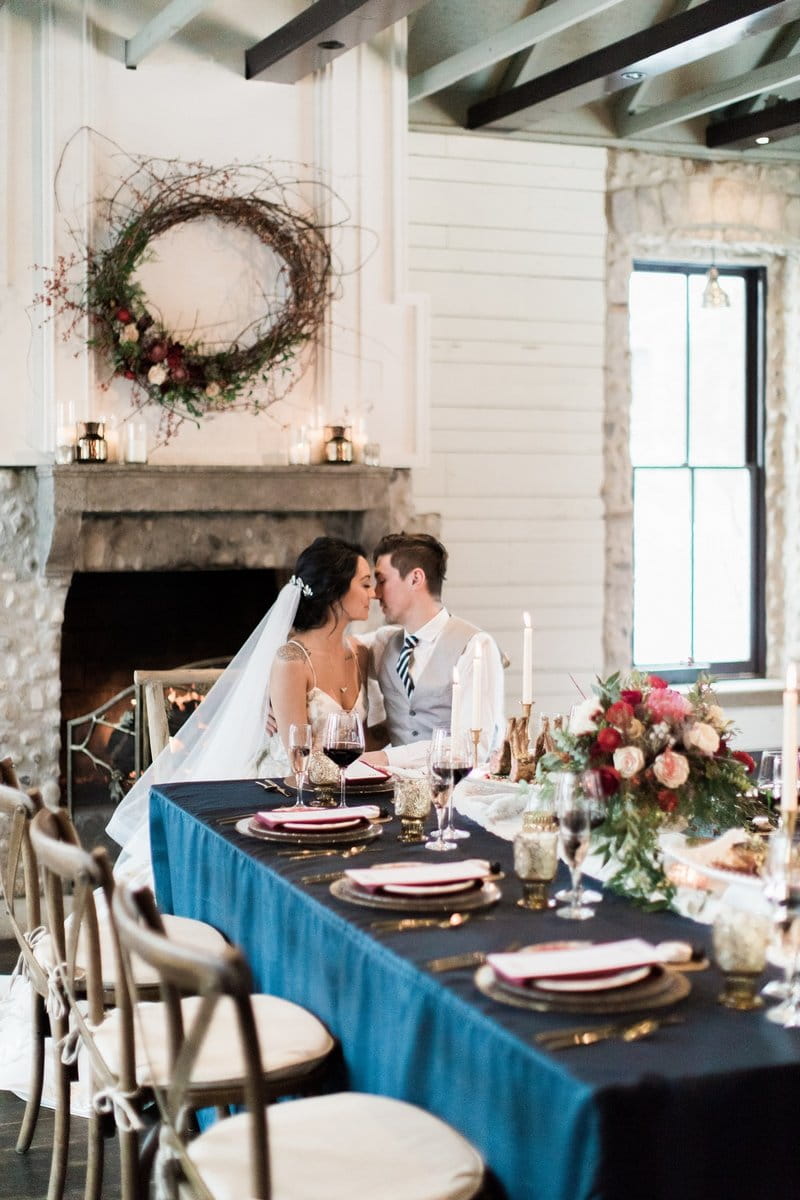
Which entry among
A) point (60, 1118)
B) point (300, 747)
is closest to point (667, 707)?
point (300, 747)

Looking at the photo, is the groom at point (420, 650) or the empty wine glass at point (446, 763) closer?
the empty wine glass at point (446, 763)

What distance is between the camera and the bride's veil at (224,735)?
4.24m

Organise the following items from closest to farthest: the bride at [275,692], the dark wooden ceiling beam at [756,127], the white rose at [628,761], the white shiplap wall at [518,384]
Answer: the white rose at [628,761] → the bride at [275,692] → the dark wooden ceiling beam at [756,127] → the white shiplap wall at [518,384]

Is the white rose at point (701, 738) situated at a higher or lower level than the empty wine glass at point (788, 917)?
higher

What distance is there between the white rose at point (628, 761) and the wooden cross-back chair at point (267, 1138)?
2.18 ft

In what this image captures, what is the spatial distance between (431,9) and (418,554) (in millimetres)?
2802

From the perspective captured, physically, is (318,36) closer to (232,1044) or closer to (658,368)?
(658,368)

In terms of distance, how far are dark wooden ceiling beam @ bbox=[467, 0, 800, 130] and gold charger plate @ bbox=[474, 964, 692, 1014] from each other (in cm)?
346

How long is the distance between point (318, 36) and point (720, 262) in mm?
2813

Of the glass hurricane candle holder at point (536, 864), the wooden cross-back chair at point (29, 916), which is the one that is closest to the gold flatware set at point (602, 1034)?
the glass hurricane candle holder at point (536, 864)

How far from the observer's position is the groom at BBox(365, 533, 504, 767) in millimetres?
4508

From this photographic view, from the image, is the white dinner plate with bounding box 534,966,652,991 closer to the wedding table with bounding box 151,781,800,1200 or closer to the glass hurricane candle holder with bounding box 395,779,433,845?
the wedding table with bounding box 151,781,800,1200

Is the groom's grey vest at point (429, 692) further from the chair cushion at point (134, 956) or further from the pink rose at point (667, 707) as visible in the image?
the pink rose at point (667, 707)

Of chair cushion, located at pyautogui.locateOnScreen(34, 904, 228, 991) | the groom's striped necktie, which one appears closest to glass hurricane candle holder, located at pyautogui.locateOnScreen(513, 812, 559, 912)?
chair cushion, located at pyautogui.locateOnScreen(34, 904, 228, 991)
